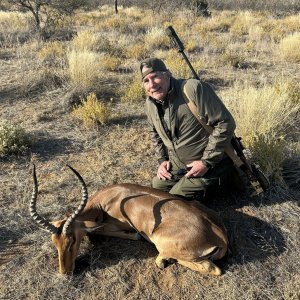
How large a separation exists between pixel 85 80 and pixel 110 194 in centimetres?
449

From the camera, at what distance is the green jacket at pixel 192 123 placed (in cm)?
411

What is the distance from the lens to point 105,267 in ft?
13.1

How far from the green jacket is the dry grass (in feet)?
2.72

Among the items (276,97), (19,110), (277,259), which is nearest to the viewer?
(277,259)

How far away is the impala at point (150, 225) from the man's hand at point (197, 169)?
468mm

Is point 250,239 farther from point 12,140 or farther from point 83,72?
point 83,72

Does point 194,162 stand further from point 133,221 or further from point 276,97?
point 276,97

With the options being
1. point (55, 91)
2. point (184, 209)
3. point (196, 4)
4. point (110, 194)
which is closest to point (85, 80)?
point (55, 91)

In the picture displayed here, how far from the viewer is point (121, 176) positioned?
5496 millimetres

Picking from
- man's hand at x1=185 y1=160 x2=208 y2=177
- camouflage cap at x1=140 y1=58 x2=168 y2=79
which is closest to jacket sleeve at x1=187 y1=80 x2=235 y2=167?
man's hand at x1=185 y1=160 x2=208 y2=177

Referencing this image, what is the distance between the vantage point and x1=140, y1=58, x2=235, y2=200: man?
4113mm

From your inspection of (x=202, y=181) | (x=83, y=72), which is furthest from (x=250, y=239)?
(x=83, y=72)

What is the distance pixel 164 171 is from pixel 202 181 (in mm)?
564

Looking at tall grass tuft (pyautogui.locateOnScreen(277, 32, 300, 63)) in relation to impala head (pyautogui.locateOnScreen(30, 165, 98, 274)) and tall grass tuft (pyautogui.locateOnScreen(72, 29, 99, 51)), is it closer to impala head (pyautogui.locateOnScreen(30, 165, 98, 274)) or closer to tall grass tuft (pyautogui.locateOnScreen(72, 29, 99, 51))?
tall grass tuft (pyautogui.locateOnScreen(72, 29, 99, 51))
